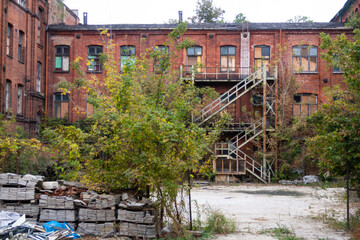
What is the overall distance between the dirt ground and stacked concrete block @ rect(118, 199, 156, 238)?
182 cm

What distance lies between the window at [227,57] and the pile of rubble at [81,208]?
836 inches

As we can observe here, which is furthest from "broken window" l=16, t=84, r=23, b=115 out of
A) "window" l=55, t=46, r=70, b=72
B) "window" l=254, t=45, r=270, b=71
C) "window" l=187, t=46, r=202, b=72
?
"window" l=254, t=45, r=270, b=71

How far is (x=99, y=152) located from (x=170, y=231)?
2.58 meters

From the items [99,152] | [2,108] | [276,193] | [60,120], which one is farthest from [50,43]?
[99,152]

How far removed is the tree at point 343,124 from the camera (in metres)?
10.3

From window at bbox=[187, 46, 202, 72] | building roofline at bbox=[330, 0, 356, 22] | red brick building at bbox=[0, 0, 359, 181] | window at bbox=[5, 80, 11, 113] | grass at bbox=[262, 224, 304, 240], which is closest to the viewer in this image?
grass at bbox=[262, 224, 304, 240]

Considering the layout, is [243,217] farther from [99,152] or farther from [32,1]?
[32,1]

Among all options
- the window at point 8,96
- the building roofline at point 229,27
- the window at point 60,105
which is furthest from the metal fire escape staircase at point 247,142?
the window at point 8,96

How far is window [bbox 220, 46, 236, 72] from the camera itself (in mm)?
29766

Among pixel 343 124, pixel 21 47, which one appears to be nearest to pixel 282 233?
pixel 343 124

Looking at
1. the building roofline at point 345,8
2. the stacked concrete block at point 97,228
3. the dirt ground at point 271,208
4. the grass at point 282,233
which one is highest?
the building roofline at point 345,8

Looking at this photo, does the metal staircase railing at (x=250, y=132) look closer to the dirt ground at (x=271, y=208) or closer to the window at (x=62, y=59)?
the dirt ground at (x=271, y=208)

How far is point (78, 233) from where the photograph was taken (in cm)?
955

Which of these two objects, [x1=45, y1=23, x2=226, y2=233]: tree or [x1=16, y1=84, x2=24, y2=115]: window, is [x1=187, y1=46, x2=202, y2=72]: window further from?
[x1=45, y1=23, x2=226, y2=233]: tree
